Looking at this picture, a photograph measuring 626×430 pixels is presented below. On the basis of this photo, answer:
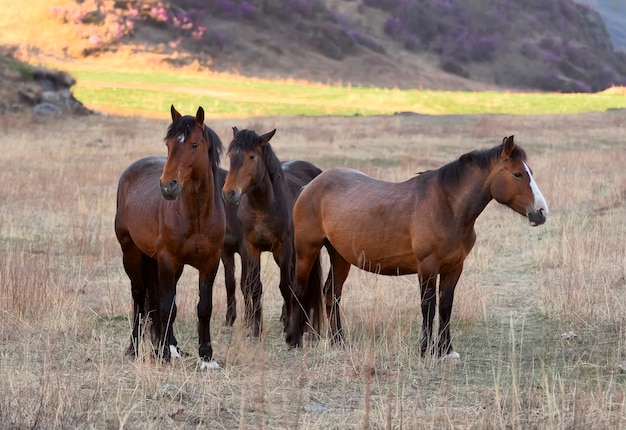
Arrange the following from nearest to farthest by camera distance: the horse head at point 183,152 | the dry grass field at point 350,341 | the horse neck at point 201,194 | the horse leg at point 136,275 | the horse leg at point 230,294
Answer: the dry grass field at point 350,341 → the horse head at point 183,152 → the horse neck at point 201,194 → the horse leg at point 136,275 → the horse leg at point 230,294

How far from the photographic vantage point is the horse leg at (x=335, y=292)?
24.1ft

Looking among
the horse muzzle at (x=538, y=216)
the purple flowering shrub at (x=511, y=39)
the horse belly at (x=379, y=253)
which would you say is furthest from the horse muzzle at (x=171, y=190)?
the purple flowering shrub at (x=511, y=39)

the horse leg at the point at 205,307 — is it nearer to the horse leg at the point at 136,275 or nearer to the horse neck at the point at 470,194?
the horse leg at the point at 136,275

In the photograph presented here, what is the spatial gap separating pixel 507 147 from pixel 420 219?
31.3 inches

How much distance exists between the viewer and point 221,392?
5.67m

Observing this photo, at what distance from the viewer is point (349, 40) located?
62.1m

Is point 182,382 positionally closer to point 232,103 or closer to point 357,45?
point 232,103

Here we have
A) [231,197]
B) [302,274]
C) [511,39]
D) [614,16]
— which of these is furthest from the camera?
[614,16]

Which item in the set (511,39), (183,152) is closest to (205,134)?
(183,152)

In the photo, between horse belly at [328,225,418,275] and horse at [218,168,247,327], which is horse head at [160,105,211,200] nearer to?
horse belly at [328,225,418,275]

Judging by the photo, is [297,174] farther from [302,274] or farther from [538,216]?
[538,216]

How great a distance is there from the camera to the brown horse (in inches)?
263

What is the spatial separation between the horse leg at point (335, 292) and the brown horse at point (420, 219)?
0.02m

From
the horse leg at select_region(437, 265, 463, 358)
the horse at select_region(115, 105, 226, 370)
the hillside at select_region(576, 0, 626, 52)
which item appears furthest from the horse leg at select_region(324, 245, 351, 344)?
the hillside at select_region(576, 0, 626, 52)
